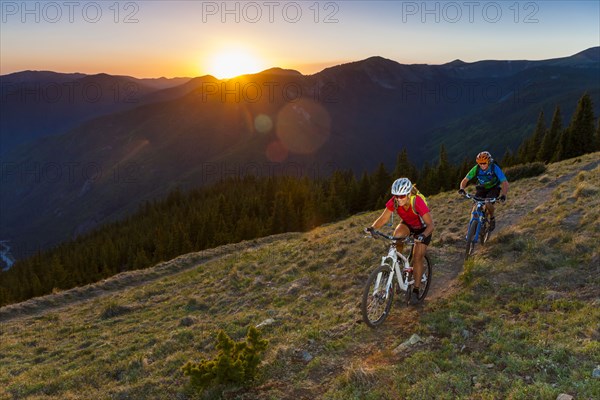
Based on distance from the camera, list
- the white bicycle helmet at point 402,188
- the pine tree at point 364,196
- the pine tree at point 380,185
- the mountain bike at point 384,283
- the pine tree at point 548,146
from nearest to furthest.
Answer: the white bicycle helmet at point 402,188 → the mountain bike at point 384,283 → the pine tree at point 380,185 → the pine tree at point 548,146 → the pine tree at point 364,196

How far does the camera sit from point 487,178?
13.3 m

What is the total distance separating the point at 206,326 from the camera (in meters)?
13.1

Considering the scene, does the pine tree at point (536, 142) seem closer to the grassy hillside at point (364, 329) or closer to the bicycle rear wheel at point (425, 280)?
the grassy hillside at point (364, 329)

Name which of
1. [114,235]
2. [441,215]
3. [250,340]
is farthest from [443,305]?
[114,235]

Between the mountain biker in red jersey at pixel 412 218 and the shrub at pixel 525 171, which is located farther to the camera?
the shrub at pixel 525 171

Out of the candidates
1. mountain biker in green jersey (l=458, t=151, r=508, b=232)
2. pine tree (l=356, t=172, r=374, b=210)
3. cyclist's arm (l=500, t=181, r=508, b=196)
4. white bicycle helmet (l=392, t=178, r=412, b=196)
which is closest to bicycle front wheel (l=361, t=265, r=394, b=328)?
white bicycle helmet (l=392, t=178, r=412, b=196)

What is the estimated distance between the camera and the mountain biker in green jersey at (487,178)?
12.8 metres

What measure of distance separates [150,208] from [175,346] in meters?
119

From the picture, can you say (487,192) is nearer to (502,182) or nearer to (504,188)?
(502,182)

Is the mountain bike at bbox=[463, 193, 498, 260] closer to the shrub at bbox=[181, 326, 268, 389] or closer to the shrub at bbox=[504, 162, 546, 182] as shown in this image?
the shrub at bbox=[181, 326, 268, 389]

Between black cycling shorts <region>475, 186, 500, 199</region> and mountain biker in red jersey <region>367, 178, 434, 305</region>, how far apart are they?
5398 mm

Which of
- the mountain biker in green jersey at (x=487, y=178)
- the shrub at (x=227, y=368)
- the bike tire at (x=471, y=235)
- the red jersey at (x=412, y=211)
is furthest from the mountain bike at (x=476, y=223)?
the shrub at (x=227, y=368)

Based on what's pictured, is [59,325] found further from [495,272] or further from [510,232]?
[510,232]

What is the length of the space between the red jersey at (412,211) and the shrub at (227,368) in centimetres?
472
